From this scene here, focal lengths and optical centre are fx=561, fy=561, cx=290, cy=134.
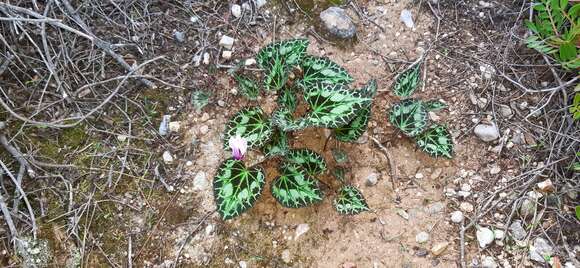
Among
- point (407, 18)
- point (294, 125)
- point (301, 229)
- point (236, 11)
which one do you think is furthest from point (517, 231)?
point (236, 11)

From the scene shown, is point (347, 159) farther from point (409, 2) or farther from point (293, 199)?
point (409, 2)

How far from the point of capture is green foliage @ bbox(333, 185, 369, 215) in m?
2.43

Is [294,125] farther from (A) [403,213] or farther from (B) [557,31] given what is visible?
(B) [557,31]

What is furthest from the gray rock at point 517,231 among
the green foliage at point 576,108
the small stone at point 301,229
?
the small stone at point 301,229

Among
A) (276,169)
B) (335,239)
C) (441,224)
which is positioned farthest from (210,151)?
(441,224)

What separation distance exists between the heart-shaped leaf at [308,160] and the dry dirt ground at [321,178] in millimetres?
117

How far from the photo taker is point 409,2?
3.07 m

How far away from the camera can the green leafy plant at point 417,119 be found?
8.42 ft

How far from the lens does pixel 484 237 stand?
2447 mm

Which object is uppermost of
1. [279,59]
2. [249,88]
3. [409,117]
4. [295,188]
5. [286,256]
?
[279,59]

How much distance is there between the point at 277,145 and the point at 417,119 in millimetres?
654

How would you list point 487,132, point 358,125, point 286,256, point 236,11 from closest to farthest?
point 286,256 < point 358,125 < point 487,132 < point 236,11

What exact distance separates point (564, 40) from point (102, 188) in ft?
7.36

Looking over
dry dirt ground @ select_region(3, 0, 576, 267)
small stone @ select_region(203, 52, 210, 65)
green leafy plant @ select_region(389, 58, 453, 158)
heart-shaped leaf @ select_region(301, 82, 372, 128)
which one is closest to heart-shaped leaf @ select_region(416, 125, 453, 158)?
green leafy plant @ select_region(389, 58, 453, 158)
